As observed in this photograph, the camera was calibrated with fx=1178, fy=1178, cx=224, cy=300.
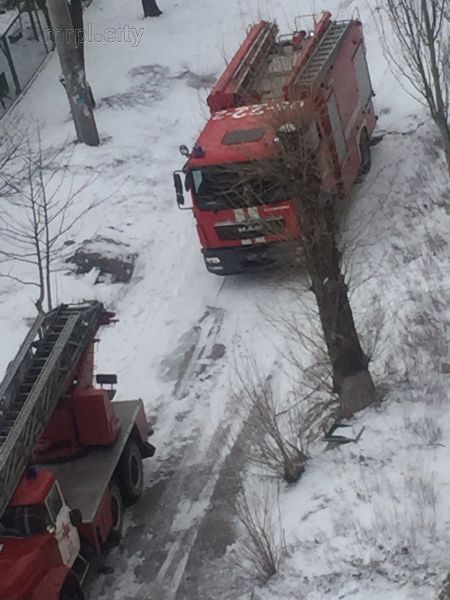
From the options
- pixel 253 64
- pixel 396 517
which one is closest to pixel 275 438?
pixel 396 517

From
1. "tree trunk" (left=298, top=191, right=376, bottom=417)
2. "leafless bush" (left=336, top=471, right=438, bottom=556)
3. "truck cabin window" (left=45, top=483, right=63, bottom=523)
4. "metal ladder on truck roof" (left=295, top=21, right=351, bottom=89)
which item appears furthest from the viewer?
"metal ladder on truck roof" (left=295, top=21, right=351, bottom=89)

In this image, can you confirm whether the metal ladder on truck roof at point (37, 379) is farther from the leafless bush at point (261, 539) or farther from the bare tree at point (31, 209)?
the bare tree at point (31, 209)

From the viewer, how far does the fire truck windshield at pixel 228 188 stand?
18.0 metres

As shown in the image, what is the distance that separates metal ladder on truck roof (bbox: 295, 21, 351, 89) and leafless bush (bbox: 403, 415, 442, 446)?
6.39 m

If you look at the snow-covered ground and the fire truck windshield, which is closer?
the snow-covered ground

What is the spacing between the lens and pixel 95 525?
46.2 ft

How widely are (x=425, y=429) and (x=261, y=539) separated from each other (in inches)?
111

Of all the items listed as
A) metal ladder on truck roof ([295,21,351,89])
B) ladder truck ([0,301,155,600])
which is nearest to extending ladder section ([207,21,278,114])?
metal ladder on truck roof ([295,21,351,89])

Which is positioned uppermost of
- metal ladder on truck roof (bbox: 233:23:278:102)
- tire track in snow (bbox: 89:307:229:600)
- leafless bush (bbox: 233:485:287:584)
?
metal ladder on truck roof (bbox: 233:23:278:102)

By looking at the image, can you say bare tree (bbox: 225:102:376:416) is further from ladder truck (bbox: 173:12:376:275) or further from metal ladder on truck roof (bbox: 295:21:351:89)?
metal ladder on truck roof (bbox: 295:21:351:89)

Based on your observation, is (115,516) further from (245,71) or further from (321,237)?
(245,71)

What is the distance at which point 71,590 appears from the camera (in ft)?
43.2

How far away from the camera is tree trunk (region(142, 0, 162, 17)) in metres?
30.3

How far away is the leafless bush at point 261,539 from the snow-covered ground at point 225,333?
129 millimetres
